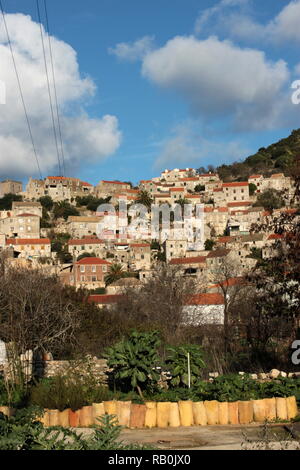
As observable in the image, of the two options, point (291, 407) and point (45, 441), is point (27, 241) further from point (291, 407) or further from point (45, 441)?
point (45, 441)

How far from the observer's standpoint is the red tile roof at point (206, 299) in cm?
4478

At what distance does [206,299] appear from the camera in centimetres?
4631

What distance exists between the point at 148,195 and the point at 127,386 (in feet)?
339

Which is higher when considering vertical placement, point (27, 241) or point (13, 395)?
point (27, 241)

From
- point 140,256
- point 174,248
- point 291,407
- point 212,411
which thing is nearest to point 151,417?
point 212,411

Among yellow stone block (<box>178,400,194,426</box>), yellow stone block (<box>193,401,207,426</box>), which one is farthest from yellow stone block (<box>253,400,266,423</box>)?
yellow stone block (<box>178,400,194,426</box>)

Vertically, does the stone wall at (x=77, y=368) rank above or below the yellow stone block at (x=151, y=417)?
above

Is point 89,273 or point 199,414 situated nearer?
point 199,414

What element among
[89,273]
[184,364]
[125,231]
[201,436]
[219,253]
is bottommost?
[201,436]

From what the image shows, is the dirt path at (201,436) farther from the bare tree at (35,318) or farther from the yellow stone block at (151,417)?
the bare tree at (35,318)

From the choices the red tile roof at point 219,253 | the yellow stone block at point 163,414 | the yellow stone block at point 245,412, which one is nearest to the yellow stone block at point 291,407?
the yellow stone block at point 245,412
